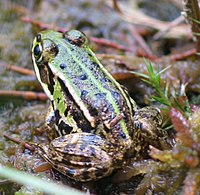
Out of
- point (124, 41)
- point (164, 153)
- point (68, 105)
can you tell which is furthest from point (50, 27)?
point (164, 153)

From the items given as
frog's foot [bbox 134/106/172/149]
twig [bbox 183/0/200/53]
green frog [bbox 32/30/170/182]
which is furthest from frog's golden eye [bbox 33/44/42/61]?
twig [bbox 183/0/200/53]

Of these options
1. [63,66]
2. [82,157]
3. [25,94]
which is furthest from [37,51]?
[82,157]

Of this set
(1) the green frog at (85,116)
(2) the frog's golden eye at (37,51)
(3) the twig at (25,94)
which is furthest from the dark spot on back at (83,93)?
(3) the twig at (25,94)

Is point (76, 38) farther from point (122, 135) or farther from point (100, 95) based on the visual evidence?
point (122, 135)

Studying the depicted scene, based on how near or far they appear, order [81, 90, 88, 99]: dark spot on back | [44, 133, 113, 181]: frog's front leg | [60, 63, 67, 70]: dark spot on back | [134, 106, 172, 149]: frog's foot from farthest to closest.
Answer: [60, 63, 67, 70]: dark spot on back < [81, 90, 88, 99]: dark spot on back < [134, 106, 172, 149]: frog's foot < [44, 133, 113, 181]: frog's front leg

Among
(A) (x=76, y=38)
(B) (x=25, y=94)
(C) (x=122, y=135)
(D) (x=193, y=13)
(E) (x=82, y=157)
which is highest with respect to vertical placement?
(D) (x=193, y=13)

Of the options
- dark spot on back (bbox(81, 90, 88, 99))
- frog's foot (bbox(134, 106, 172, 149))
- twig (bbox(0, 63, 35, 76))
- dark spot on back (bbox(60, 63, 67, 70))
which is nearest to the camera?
frog's foot (bbox(134, 106, 172, 149))

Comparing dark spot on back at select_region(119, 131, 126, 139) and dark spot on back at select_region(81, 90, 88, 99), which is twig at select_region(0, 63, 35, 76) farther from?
dark spot on back at select_region(119, 131, 126, 139)

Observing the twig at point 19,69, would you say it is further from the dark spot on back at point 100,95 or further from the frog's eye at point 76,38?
the dark spot on back at point 100,95
